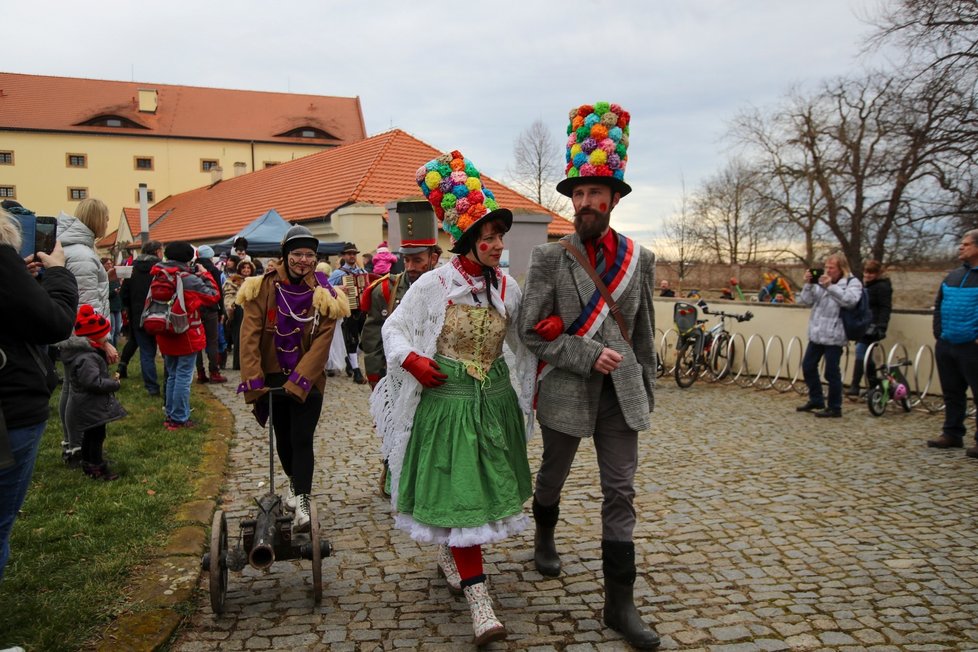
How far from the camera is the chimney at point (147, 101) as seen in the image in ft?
189

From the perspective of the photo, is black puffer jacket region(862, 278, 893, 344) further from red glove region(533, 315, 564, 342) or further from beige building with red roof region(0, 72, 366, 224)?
beige building with red roof region(0, 72, 366, 224)

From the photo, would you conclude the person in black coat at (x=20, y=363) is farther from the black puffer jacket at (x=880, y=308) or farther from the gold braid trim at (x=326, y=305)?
the black puffer jacket at (x=880, y=308)

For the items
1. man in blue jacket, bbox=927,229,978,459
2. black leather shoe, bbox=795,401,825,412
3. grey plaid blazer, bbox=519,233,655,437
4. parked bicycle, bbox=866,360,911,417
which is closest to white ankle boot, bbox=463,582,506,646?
grey plaid blazer, bbox=519,233,655,437

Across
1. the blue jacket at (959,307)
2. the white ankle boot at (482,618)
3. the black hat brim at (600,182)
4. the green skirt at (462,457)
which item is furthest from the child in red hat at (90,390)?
the blue jacket at (959,307)

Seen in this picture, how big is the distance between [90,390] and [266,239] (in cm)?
1123

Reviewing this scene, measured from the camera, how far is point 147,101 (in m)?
57.8

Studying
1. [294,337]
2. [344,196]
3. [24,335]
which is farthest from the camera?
[344,196]

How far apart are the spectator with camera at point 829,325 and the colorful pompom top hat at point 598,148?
6.52 meters

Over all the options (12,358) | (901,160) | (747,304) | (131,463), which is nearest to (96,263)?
(131,463)

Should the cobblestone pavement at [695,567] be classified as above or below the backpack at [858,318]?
below

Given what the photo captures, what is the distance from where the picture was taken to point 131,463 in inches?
239

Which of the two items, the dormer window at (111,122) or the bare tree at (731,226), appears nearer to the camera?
the bare tree at (731,226)

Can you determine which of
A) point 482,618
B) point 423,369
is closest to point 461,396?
point 423,369

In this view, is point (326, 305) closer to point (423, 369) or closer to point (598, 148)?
point (423, 369)
